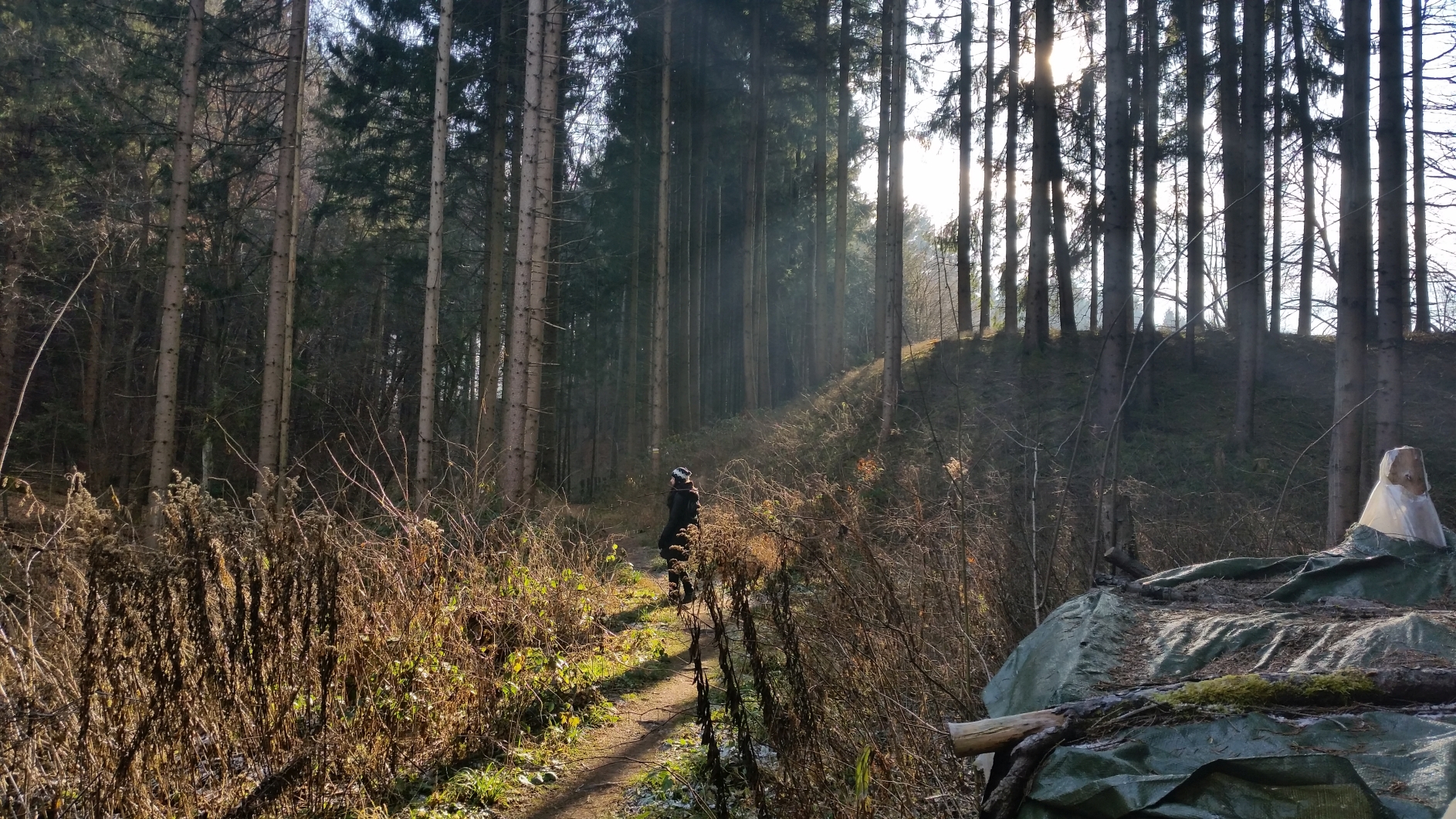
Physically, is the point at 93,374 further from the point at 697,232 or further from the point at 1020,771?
the point at 1020,771

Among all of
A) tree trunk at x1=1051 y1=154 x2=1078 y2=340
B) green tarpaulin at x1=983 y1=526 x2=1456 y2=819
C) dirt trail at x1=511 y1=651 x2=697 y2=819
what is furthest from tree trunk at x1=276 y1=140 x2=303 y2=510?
tree trunk at x1=1051 y1=154 x2=1078 y2=340

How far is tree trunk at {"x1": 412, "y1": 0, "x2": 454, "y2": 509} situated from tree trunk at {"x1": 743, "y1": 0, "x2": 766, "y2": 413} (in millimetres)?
12587

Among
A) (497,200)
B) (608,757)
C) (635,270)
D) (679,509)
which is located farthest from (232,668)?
(635,270)

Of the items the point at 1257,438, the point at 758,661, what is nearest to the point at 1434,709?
the point at 758,661

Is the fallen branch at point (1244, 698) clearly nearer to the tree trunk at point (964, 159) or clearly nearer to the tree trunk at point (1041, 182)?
the tree trunk at point (1041, 182)

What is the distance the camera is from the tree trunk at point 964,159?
71.5 ft

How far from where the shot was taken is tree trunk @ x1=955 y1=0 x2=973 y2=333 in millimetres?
21781

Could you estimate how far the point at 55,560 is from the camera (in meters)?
3.93

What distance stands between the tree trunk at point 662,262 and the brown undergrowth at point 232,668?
50.2 feet

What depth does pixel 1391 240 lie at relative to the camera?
343 inches

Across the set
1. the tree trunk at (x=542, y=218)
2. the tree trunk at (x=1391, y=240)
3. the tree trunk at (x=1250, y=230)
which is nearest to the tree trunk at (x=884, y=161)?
the tree trunk at (x=1250, y=230)

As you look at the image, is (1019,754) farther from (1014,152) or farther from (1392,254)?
(1014,152)

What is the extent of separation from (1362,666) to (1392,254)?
7.43m

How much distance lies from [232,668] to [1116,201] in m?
13.1
